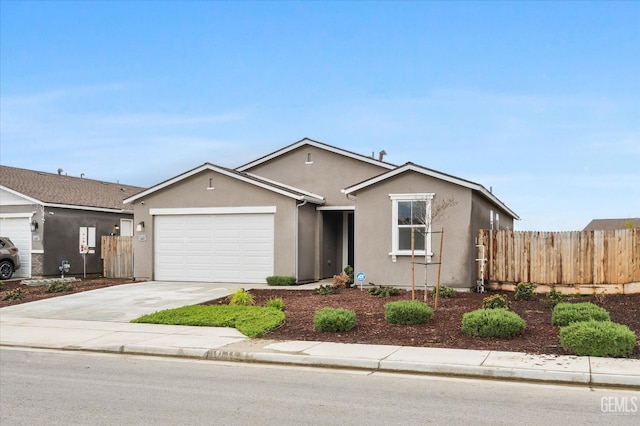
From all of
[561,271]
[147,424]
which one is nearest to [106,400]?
[147,424]

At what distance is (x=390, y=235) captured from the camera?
19562 mm

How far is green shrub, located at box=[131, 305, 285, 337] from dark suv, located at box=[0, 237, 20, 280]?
1384cm

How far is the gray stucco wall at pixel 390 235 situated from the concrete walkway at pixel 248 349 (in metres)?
6.02

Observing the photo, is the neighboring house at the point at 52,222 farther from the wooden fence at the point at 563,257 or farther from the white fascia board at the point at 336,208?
the wooden fence at the point at 563,257

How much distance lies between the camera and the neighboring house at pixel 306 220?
750 inches

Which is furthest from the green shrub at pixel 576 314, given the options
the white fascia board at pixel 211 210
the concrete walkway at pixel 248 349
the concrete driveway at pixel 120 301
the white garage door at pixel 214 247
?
the white fascia board at pixel 211 210

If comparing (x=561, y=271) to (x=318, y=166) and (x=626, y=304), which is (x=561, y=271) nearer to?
(x=626, y=304)

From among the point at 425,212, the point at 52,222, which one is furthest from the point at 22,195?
the point at 425,212

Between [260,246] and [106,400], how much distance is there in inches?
565

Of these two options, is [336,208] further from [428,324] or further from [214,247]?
[428,324]

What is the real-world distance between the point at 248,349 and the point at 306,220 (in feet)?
39.2

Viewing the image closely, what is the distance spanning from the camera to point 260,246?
21797mm

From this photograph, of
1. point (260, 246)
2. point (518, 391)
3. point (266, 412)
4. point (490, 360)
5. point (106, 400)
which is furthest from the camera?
point (260, 246)
